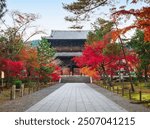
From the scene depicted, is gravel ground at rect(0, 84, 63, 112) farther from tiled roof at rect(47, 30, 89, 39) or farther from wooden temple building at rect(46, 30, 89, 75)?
tiled roof at rect(47, 30, 89, 39)

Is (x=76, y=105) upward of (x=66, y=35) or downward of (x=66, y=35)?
downward

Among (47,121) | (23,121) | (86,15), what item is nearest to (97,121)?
(47,121)

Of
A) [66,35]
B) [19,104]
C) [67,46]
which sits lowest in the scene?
Result: [19,104]

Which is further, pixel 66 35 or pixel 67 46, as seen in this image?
pixel 66 35

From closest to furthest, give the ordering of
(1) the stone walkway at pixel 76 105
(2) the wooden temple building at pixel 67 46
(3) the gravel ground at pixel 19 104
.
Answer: (1) the stone walkway at pixel 76 105 < (3) the gravel ground at pixel 19 104 < (2) the wooden temple building at pixel 67 46

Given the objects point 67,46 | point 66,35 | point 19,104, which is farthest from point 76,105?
point 66,35

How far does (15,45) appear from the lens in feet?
128

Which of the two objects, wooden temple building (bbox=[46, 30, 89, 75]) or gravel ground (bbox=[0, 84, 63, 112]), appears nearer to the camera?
gravel ground (bbox=[0, 84, 63, 112])

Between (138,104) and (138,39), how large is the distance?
18605mm

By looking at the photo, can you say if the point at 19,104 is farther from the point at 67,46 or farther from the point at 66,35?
the point at 66,35

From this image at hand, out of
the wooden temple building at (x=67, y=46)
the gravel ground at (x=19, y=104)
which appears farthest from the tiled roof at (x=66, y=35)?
the gravel ground at (x=19, y=104)

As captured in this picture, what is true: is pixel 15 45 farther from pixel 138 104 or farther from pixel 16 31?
pixel 138 104

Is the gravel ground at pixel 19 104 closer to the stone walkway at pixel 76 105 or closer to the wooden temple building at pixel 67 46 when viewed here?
the stone walkway at pixel 76 105

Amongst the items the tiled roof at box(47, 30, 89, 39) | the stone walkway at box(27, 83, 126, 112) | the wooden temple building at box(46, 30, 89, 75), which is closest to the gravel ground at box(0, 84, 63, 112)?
the stone walkway at box(27, 83, 126, 112)
